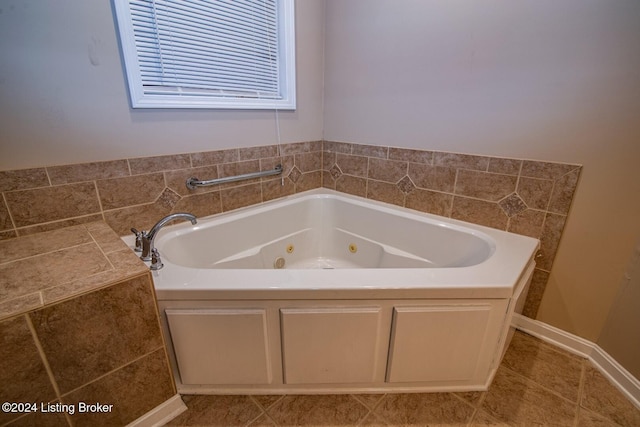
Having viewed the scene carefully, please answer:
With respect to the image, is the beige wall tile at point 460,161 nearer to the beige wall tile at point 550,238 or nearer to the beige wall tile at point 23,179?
the beige wall tile at point 550,238

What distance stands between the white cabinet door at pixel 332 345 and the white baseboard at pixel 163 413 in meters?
0.45

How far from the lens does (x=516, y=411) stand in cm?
121

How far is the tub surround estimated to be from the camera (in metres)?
0.81

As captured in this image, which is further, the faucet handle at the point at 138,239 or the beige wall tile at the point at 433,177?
the beige wall tile at the point at 433,177

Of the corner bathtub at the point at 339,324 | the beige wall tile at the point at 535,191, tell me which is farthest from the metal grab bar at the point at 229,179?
the beige wall tile at the point at 535,191

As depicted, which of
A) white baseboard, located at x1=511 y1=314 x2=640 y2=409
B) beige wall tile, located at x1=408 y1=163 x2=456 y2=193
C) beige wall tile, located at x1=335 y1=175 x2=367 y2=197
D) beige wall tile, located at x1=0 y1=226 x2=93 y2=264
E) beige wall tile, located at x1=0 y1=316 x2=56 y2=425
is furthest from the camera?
beige wall tile, located at x1=335 y1=175 x2=367 y2=197

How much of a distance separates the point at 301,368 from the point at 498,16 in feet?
6.14

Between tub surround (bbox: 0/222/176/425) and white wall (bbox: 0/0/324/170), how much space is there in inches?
16.3

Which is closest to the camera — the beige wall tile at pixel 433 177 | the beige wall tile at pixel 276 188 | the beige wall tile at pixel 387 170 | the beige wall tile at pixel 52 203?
the beige wall tile at pixel 52 203

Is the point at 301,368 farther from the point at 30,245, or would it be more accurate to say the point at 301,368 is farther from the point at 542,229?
the point at 542,229

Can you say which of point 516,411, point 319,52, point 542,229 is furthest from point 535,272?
point 319,52

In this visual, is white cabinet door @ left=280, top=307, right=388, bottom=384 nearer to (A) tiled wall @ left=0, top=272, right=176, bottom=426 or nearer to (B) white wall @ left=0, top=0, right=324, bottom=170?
(A) tiled wall @ left=0, top=272, right=176, bottom=426

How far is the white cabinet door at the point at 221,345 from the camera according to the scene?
43.0 inches

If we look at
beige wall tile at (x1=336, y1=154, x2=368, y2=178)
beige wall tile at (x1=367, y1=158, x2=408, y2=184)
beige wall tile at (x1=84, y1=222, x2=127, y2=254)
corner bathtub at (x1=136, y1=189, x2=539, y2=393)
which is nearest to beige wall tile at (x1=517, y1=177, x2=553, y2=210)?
corner bathtub at (x1=136, y1=189, x2=539, y2=393)
